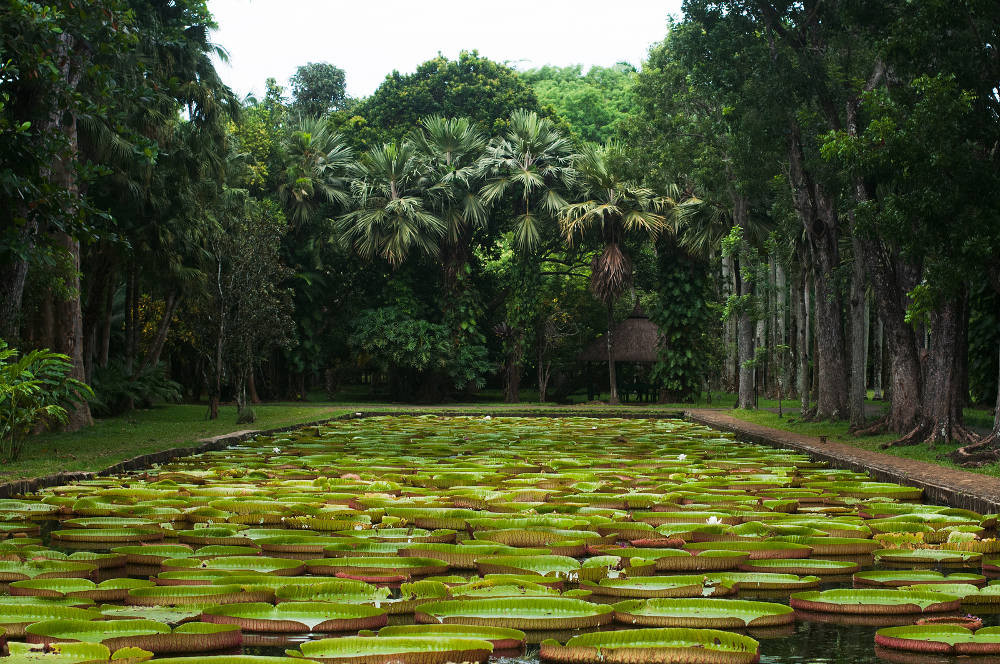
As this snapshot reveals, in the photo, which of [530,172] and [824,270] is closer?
[824,270]

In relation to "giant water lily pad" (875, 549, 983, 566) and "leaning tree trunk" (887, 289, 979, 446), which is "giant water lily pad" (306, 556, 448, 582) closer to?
"giant water lily pad" (875, 549, 983, 566)

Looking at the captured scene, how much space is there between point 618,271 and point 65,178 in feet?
42.6

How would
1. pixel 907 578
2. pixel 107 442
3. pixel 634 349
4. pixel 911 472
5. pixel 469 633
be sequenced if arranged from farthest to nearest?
pixel 634 349, pixel 107 442, pixel 911 472, pixel 907 578, pixel 469 633

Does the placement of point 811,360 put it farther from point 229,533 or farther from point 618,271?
point 229,533

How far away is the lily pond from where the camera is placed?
244 cm

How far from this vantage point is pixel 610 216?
2178 cm

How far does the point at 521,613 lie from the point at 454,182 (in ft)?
68.0

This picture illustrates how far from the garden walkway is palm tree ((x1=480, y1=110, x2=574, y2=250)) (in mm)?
12331

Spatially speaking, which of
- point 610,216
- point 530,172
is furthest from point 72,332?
point 610,216

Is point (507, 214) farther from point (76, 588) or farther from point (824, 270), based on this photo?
point (76, 588)

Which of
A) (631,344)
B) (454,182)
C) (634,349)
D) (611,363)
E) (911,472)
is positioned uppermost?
(454,182)

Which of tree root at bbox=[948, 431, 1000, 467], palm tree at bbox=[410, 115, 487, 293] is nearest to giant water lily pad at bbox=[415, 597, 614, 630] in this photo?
tree root at bbox=[948, 431, 1000, 467]

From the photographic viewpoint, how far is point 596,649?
237 centimetres

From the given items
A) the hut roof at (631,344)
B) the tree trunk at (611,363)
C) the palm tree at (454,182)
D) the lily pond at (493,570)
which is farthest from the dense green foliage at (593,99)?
the lily pond at (493,570)
